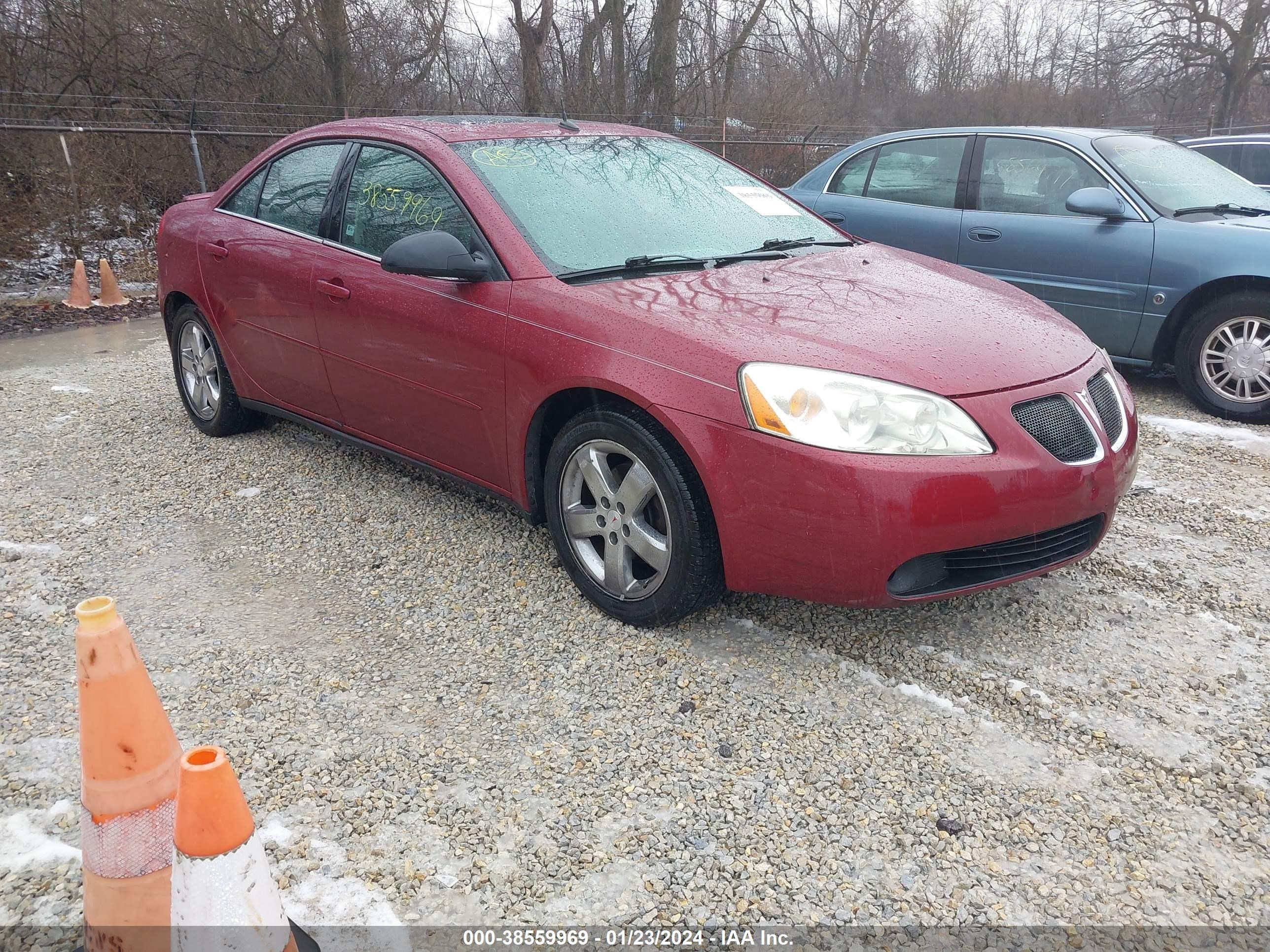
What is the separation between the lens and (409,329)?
359cm

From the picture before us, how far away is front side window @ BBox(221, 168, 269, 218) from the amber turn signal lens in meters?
2.99

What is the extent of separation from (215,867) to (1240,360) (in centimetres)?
552

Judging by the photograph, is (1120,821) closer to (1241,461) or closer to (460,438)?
(460,438)

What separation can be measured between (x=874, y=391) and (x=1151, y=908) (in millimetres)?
1372

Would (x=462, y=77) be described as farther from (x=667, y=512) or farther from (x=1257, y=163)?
(x=667, y=512)

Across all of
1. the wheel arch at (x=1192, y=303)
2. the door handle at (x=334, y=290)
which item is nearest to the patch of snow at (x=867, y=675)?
the door handle at (x=334, y=290)

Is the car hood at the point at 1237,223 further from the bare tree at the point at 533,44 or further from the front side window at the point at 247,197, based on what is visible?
the bare tree at the point at 533,44

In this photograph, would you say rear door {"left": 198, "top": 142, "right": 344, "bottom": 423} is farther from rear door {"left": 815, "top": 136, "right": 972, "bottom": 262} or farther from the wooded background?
the wooded background

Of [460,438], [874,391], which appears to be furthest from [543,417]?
[874,391]

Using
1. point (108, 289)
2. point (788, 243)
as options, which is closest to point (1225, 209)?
point (788, 243)

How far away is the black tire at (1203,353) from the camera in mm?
5164

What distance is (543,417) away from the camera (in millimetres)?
3246

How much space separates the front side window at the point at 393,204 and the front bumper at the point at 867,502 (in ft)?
4.38

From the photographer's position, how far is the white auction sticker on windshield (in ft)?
13.4
